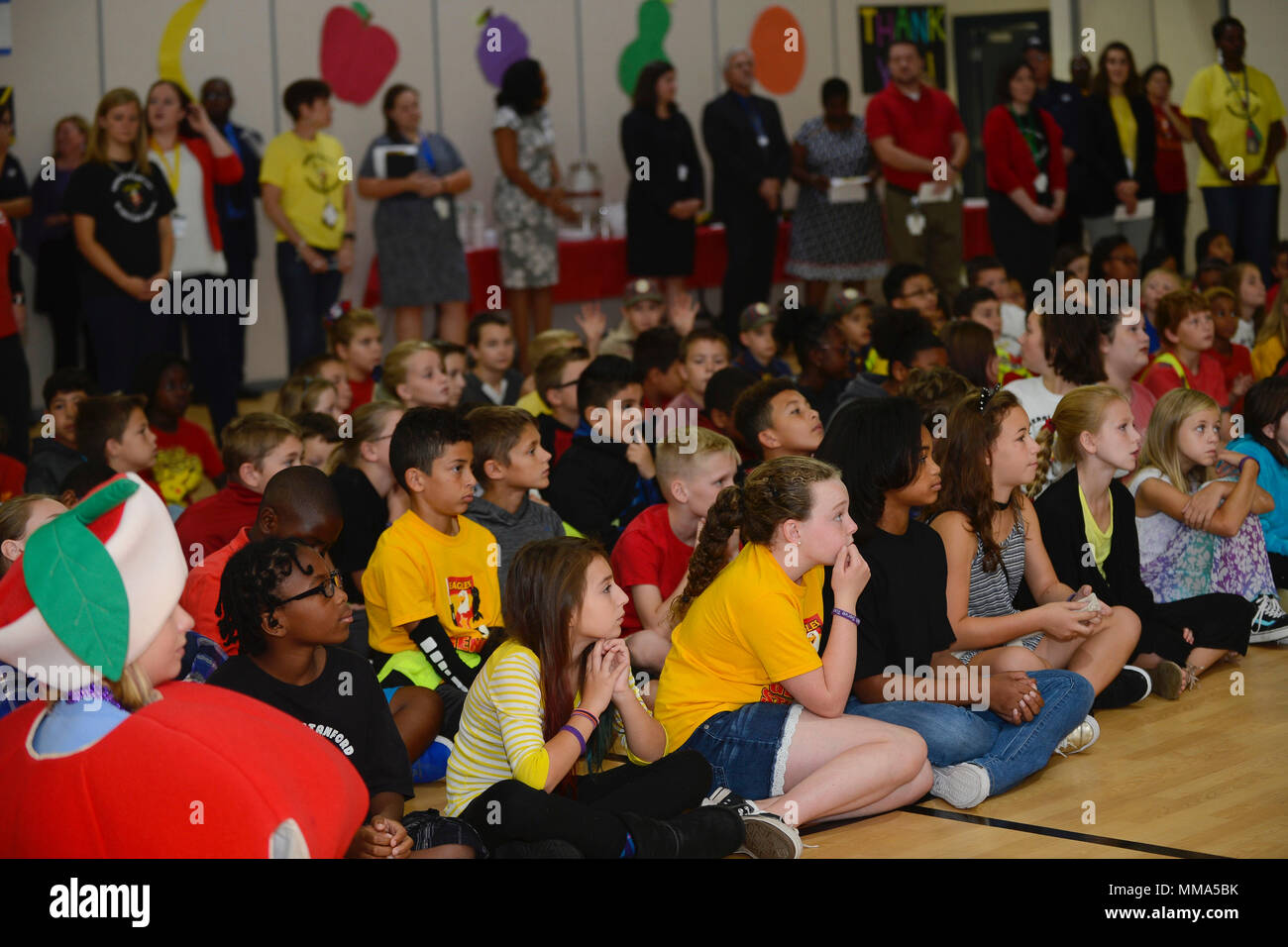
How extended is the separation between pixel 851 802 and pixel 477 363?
3420mm

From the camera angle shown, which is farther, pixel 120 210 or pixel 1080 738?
pixel 120 210

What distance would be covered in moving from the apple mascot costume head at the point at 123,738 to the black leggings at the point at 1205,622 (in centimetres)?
261

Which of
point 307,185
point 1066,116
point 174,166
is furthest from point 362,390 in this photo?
point 1066,116

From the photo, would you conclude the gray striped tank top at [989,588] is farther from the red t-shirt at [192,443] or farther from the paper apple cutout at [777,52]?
the paper apple cutout at [777,52]

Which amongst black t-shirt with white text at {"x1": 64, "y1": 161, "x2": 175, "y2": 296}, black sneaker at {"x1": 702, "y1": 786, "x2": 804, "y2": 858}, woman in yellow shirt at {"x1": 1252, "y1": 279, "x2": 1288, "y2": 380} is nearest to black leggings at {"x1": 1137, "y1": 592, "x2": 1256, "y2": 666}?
black sneaker at {"x1": 702, "y1": 786, "x2": 804, "y2": 858}

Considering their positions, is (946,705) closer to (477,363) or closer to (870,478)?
(870,478)

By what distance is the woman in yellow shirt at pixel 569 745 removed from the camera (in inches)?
104

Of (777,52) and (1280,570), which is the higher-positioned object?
(777,52)

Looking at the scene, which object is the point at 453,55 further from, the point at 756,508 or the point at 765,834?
the point at 765,834

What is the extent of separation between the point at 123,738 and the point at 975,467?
2.25 metres

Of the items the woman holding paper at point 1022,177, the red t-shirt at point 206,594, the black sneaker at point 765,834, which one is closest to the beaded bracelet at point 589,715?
the black sneaker at point 765,834

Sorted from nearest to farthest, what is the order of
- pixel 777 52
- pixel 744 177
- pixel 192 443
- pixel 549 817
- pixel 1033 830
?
pixel 549 817 < pixel 1033 830 < pixel 192 443 < pixel 744 177 < pixel 777 52

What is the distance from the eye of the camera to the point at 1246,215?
28.2 ft

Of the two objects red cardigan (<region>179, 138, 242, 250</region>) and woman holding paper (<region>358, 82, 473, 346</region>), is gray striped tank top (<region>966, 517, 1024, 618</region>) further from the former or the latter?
woman holding paper (<region>358, 82, 473, 346</region>)
